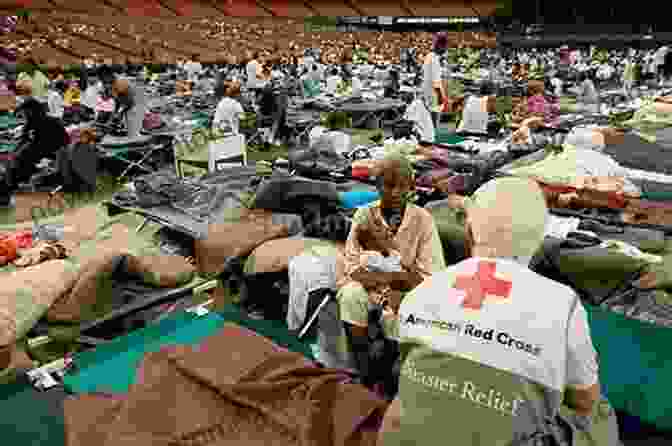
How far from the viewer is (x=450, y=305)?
159 cm


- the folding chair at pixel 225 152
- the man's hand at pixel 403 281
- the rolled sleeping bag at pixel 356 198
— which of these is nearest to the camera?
the man's hand at pixel 403 281

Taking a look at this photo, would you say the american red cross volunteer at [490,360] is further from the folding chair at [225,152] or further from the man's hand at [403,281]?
the folding chair at [225,152]

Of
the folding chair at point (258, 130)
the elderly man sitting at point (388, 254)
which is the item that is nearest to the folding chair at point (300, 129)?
the folding chair at point (258, 130)

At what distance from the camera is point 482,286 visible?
156cm

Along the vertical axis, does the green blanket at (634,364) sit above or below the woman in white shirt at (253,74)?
below

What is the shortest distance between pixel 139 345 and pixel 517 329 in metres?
2.26

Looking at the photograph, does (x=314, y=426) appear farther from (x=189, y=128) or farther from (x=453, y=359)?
(x=189, y=128)

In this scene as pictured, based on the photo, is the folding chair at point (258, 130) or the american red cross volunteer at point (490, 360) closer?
the american red cross volunteer at point (490, 360)

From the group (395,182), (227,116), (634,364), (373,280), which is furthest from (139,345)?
(227,116)

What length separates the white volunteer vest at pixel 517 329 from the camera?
148cm

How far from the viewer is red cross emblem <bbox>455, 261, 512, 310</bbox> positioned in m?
1.54

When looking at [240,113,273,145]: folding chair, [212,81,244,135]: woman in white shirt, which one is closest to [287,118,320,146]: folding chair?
[240,113,273,145]: folding chair

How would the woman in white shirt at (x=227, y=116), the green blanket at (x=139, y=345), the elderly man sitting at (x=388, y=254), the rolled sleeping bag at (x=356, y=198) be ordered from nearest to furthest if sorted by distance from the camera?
the green blanket at (x=139, y=345) < the elderly man sitting at (x=388, y=254) < the rolled sleeping bag at (x=356, y=198) < the woman in white shirt at (x=227, y=116)

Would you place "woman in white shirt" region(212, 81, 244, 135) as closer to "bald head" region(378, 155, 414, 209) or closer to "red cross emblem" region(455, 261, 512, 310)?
"bald head" region(378, 155, 414, 209)
